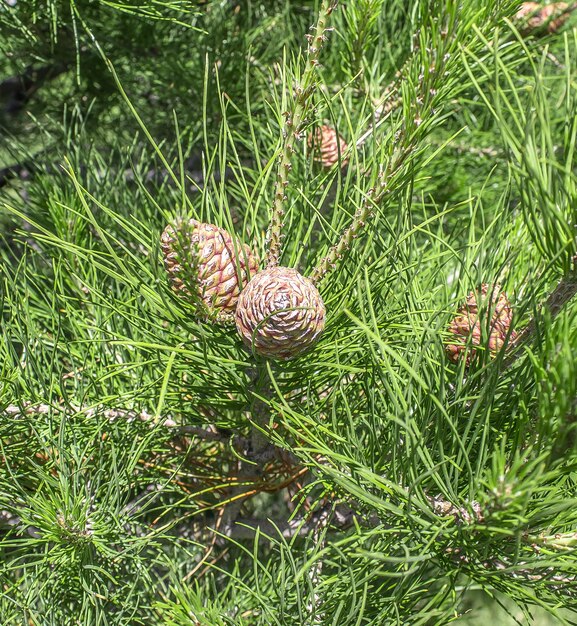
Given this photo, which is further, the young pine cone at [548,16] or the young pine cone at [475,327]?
the young pine cone at [548,16]

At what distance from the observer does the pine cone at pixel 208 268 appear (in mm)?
370

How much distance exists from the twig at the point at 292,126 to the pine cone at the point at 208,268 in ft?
0.07

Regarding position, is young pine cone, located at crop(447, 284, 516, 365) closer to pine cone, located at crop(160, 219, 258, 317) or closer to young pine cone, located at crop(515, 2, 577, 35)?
pine cone, located at crop(160, 219, 258, 317)

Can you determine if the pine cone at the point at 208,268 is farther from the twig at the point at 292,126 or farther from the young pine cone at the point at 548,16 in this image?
the young pine cone at the point at 548,16

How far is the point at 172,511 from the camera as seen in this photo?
640 millimetres

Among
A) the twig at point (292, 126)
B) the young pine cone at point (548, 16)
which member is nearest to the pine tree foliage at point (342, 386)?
the twig at point (292, 126)

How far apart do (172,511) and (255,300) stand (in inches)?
14.0

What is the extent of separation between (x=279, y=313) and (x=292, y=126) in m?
0.12

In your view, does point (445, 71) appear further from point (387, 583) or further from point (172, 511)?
point (172, 511)

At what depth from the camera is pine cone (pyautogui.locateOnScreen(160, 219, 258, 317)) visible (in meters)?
0.37

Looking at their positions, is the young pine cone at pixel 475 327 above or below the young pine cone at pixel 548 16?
below

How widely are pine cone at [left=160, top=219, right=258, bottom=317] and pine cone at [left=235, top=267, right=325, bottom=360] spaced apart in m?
0.02

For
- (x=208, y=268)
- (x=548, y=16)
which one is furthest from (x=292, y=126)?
(x=548, y=16)

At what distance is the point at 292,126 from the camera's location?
1.29 ft
